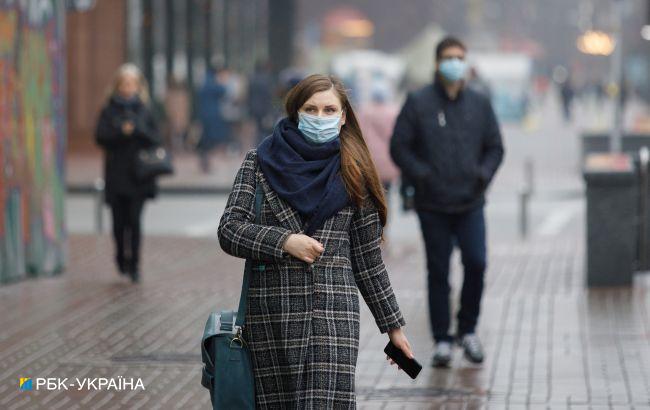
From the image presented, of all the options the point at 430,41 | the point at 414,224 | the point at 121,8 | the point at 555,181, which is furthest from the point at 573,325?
the point at 430,41

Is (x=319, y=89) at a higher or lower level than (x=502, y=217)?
higher

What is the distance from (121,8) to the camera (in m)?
36.0

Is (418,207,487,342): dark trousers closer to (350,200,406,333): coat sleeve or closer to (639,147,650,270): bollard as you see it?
(350,200,406,333): coat sleeve

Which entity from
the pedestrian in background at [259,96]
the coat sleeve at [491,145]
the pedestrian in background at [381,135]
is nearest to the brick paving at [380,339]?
the coat sleeve at [491,145]

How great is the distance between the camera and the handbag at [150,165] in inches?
494

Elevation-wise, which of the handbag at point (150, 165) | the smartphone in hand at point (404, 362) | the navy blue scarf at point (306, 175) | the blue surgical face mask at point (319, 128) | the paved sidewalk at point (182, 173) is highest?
the blue surgical face mask at point (319, 128)

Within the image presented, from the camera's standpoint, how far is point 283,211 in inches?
210

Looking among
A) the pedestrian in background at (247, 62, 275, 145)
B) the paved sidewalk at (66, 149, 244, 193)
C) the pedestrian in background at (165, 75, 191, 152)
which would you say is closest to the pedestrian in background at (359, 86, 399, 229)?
the paved sidewalk at (66, 149, 244, 193)

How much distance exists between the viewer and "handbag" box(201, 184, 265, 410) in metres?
5.17

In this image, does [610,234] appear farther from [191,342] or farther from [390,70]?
[390,70]

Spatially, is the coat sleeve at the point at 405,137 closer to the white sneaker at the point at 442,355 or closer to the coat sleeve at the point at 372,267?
the white sneaker at the point at 442,355

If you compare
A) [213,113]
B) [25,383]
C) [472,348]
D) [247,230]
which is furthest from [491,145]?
[213,113]

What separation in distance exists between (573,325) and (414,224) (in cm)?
1015

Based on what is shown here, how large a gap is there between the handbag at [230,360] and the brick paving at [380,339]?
8.50ft
